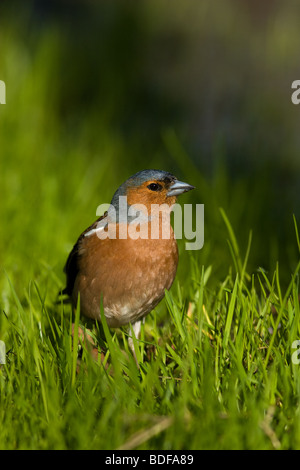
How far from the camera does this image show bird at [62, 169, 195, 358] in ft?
10.6

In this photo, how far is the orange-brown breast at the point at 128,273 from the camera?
321 cm

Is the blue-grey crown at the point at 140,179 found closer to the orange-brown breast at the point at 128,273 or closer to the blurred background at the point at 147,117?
the orange-brown breast at the point at 128,273

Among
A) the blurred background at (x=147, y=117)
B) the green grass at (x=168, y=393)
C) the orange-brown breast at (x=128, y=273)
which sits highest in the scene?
the blurred background at (x=147, y=117)

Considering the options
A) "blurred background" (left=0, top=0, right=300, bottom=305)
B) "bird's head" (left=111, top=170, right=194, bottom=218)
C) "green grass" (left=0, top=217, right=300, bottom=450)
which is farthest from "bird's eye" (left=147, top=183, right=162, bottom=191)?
"blurred background" (left=0, top=0, right=300, bottom=305)

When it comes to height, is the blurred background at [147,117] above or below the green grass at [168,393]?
above

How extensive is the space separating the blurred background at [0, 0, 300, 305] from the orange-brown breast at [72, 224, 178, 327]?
2.23 ft

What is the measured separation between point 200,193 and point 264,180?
49 cm

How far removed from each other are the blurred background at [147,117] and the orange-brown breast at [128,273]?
0.68 m

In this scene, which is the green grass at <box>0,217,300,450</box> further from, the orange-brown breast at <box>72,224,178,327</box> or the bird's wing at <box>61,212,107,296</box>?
the bird's wing at <box>61,212,107,296</box>

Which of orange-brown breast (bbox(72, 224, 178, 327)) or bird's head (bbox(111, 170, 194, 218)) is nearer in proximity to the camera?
orange-brown breast (bbox(72, 224, 178, 327))

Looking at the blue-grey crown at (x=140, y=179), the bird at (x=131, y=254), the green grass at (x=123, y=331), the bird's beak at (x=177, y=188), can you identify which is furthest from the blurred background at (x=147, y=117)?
the bird's beak at (x=177, y=188)

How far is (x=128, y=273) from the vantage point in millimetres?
3223

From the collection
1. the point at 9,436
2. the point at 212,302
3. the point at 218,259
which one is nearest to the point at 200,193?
the point at 218,259

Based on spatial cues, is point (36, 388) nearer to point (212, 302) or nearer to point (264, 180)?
point (212, 302)
